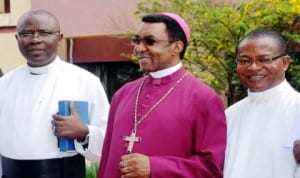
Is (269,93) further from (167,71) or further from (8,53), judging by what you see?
(8,53)

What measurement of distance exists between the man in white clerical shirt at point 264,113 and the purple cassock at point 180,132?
0.12 m

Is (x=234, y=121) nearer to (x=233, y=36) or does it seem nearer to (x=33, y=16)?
(x=33, y=16)

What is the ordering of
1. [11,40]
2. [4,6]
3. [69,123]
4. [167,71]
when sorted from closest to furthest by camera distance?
[167,71] < [69,123] < [11,40] < [4,6]

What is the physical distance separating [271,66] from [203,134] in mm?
558

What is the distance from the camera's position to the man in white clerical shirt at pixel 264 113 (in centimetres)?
457

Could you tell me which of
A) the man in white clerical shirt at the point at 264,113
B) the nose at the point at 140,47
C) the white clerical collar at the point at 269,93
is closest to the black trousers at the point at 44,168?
the nose at the point at 140,47

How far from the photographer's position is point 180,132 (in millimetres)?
4691

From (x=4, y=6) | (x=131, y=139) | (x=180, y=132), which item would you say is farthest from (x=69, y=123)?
(x=4, y=6)

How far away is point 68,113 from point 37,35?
602 millimetres

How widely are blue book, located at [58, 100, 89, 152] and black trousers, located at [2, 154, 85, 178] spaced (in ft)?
0.44

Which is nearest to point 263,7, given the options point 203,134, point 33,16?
point 33,16

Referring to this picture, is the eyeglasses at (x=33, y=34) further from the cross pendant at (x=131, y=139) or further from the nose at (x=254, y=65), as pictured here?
the nose at (x=254, y=65)

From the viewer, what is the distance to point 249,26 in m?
8.97

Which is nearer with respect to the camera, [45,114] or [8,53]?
[45,114]
